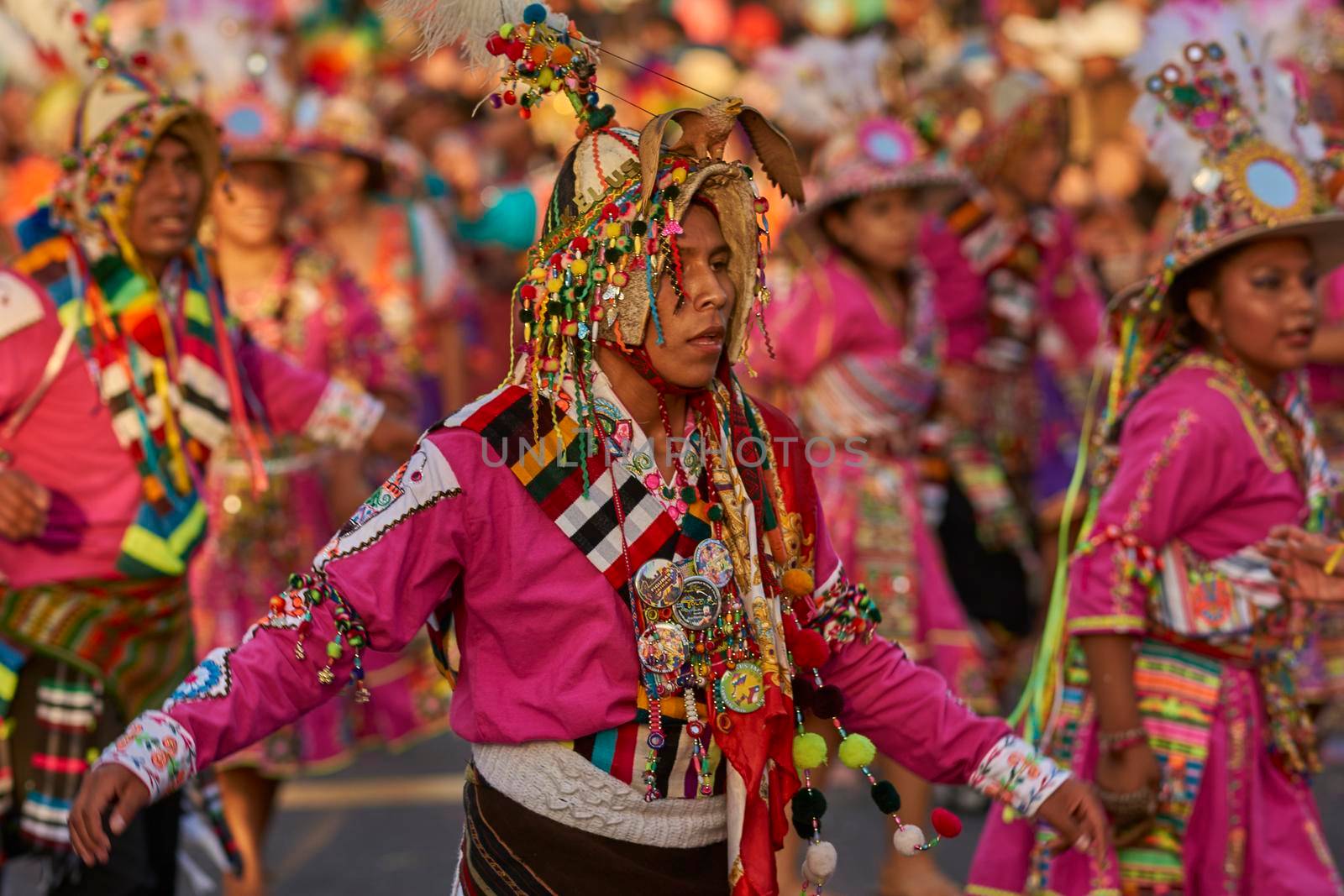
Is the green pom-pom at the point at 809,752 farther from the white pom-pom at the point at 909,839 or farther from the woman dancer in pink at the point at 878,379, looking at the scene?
the woman dancer in pink at the point at 878,379

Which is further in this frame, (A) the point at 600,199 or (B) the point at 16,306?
(B) the point at 16,306

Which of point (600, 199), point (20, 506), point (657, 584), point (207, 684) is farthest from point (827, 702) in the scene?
point (20, 506)

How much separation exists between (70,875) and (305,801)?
276cm

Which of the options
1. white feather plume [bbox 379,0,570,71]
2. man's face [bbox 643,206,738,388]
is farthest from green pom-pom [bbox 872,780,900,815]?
white feather plume [bbox 379,0,570,71]

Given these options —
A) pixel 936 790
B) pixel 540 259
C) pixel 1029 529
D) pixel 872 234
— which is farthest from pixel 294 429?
pixel 1029 529

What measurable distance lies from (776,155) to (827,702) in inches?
39.1

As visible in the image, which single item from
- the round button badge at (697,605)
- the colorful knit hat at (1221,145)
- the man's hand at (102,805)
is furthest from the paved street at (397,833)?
the man's hand at (102,805)

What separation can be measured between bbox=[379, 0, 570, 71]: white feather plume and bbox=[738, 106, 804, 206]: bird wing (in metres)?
0.39

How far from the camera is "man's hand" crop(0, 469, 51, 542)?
424 cm

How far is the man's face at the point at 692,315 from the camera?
3.26 meters

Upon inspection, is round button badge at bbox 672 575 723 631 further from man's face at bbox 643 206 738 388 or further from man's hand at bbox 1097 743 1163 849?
man's hand at bbox 1097 743 1163 849

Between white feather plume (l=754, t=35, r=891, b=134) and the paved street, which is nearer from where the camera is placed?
the paved street

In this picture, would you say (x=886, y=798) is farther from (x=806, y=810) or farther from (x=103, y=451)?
(x=103, y=451)

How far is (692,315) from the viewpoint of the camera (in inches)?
128
